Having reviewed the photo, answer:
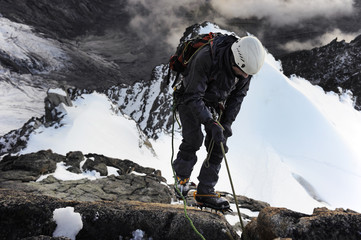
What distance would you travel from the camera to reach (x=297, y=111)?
44.8 m

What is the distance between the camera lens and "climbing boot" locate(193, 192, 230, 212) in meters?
4.34

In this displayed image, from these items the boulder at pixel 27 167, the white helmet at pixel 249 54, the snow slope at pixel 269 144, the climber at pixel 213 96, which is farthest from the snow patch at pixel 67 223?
the snow slope at pixel 269 144

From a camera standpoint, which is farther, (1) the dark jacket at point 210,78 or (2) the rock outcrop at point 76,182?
(2) the rock outcrop at point 76,182

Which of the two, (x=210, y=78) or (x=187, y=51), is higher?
(x=187, y=51)

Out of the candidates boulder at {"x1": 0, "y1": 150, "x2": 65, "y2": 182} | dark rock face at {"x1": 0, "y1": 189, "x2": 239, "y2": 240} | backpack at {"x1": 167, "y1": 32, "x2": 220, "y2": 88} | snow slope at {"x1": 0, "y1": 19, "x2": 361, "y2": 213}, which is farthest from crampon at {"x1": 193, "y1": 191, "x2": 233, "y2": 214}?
snow slope at {"x1": 0, "y1": 19, "x2": 361, "y2": 213}

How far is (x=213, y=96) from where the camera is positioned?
430 centimetres

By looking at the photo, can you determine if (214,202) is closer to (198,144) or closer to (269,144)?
(198,144)

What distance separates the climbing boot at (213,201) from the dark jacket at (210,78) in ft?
4.70

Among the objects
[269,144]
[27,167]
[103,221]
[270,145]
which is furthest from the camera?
[269,144]

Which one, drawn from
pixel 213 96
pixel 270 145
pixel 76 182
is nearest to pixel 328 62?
pixel 270 145

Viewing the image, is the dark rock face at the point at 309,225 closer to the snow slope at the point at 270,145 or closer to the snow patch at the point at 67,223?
the snow patch at the point at 67,223

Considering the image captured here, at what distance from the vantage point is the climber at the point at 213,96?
150 inches

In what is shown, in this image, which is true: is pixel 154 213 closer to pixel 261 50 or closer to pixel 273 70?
pixel 261 50

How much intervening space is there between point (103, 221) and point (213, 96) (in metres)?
2.55
